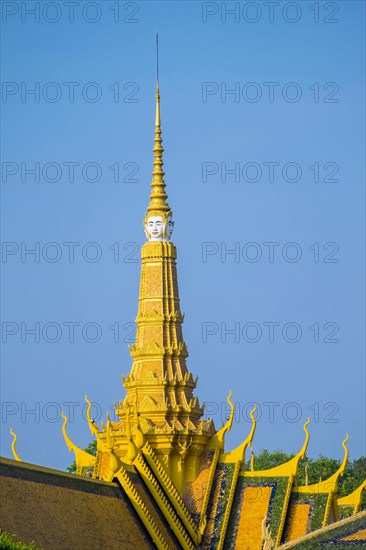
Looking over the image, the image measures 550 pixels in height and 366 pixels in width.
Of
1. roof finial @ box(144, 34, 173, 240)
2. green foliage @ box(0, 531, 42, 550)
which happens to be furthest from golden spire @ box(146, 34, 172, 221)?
green foliage @ box(0, 531, 42, 550)

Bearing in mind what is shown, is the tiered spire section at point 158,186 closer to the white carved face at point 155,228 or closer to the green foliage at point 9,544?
the white carved face at point 155,228

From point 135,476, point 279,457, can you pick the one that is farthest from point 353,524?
point 279,457

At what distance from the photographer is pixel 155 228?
62.1m

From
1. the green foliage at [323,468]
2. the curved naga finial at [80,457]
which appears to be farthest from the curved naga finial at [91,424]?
the green foliage at [323,468]

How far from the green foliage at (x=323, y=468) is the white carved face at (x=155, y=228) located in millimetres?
31910

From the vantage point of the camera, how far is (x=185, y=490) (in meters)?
58.8

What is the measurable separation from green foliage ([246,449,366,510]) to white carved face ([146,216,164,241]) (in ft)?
105

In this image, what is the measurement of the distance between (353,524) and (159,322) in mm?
16214

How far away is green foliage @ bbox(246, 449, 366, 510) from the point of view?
94.4m

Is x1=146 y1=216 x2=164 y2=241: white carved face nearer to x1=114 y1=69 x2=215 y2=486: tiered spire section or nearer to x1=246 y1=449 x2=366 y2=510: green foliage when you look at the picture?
x1=114 y1=69 x2=215 y2=486: tiered spire section

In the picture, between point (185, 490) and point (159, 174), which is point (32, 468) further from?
point (159, 174)

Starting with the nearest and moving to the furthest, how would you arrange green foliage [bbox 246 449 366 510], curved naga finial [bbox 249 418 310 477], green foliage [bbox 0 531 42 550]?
green foliage [bbox 0 531 42 550]
curved naga finial [bbox 249 418 310 477]
green foliage [bbox 246 449 366 510]

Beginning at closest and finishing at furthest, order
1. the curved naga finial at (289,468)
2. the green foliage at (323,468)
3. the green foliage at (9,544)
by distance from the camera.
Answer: the green foliage at (9,544) → the curved naga finial at (289,468) → the green foliage at (323,468)

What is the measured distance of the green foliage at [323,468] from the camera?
9438cm
